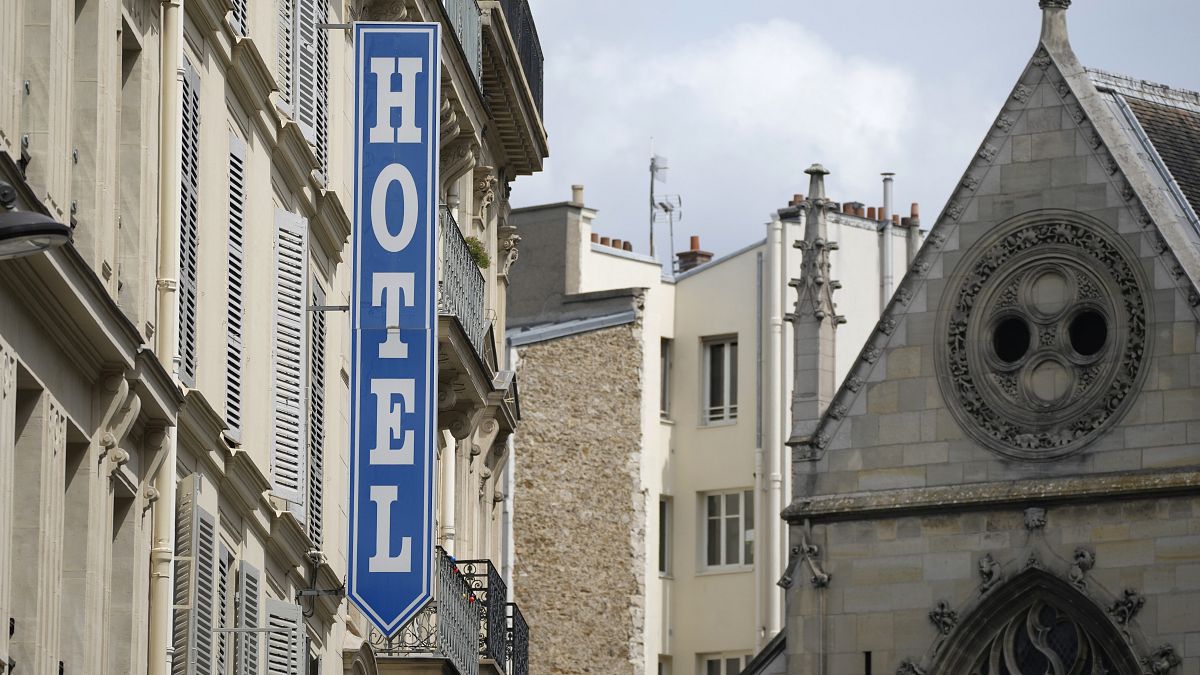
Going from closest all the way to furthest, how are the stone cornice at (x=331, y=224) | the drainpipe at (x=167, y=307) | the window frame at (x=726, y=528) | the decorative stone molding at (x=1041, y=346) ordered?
the drainpipe at (x=167, y=307) < the stone cornice at (x=331, y=224) < the decorative stone molding at (x=1041, y=346) < the window frame at (x=726, y=528)

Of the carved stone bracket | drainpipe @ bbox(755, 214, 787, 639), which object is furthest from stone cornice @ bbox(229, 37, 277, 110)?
drainpipe @ bbox(755, 214, 787, 639)

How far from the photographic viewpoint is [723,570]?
53812mm

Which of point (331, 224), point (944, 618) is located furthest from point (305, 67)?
point (944, 618)

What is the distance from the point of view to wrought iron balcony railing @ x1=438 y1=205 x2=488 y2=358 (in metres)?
27.3

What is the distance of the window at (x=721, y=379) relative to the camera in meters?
54.5

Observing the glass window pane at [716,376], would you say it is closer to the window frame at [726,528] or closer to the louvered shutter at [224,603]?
the window frame at [726,528]

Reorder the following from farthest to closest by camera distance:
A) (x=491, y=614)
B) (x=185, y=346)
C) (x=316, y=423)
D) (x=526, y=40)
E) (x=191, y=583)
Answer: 1. (x=526, y=40)
2. (x=491, y=614)
3. (x=316, y=423)
4. (x=185, y=346)
5. (x=191, y=583)

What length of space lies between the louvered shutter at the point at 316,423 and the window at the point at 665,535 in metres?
32.4

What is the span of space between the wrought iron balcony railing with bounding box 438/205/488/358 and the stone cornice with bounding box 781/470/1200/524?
34.3 ft

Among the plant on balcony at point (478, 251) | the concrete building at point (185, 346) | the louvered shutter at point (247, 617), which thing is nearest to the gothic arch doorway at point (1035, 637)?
the plant on balcony at point (478, 251)

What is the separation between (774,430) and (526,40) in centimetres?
1969

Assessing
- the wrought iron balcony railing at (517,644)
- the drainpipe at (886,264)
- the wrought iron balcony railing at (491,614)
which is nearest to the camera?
the wrought iron balcony railing at (491,614)

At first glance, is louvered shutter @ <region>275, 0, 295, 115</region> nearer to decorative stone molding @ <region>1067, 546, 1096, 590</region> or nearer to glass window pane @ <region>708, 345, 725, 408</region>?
decorative stone molding @ <region>1067, 546, 1096, 590</region>

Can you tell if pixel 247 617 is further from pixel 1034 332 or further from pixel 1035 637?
pixel 1034 332
